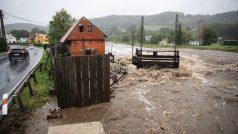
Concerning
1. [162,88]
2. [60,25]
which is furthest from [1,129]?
[60,25]

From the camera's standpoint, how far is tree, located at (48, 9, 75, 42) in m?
50.8

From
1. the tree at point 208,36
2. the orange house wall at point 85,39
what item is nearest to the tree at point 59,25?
the orange house wall at point 85,39

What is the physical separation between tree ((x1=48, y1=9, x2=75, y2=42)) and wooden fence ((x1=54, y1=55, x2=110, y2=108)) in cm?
4514

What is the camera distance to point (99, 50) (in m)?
35.9

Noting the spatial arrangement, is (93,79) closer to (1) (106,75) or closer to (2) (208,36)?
(1) (106,75)

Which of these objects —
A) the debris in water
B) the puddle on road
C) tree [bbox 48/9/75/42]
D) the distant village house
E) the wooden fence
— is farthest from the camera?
tree [bbox 48/9/75/42]

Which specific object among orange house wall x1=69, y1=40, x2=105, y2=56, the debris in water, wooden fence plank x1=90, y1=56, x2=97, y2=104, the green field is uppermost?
orange house wall x1=69, y1=40, x2=105, y2=56

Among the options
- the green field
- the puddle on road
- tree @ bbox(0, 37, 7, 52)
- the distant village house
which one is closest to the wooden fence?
the green field

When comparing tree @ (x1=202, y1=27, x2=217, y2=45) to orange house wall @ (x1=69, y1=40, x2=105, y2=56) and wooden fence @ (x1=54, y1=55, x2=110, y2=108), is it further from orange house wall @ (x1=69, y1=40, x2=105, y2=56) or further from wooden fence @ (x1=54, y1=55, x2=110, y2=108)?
wooden fence @ (x1=54, y1=55, x2=110, y2=108)

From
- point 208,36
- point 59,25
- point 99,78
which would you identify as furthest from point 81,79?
point 208,36

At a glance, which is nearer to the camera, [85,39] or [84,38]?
[84,38]

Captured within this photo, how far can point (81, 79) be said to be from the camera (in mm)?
8133

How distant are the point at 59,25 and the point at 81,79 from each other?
4720cm

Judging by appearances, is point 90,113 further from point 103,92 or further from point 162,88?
point 162,88
